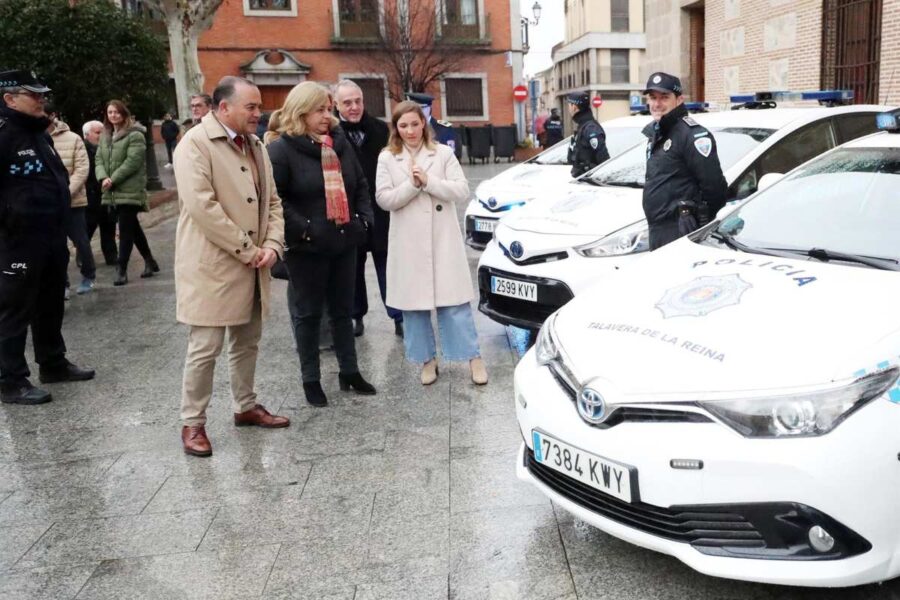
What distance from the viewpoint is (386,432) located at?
14.9ft

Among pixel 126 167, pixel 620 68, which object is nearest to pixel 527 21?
pixel 620 68

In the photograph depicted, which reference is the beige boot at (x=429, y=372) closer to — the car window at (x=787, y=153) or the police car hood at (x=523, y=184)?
the car window at (x=787, y=153)

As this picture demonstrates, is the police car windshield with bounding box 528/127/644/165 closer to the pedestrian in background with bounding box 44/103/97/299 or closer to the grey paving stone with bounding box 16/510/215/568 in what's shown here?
the pedestrian in background with bounding box 44/103/97/299

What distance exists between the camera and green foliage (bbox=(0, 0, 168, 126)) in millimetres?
12938

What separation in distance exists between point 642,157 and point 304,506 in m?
4.18

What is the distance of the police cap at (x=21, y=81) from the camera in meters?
4.95

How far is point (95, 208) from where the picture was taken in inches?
365

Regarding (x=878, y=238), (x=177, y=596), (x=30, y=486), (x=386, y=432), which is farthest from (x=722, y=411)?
(x=30, y=486)

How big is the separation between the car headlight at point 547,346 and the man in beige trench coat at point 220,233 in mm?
1576

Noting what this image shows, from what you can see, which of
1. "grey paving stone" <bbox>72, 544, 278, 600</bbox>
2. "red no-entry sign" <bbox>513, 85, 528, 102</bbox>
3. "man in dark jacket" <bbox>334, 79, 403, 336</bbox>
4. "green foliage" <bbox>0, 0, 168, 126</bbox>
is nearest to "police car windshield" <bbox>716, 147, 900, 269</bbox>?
"grey paving stone" <bbox>72, 544, 278, 600</bbox>

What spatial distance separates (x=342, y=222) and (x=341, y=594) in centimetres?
231

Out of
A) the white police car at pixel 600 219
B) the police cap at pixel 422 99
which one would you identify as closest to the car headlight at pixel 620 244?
the white police car at pixel 600 219

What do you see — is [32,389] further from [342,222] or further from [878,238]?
[878,238]

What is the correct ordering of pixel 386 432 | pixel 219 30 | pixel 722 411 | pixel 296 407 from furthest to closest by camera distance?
pixel 219 30 < pixel 296 407 < pixel 386 432 < pixel 722 411
